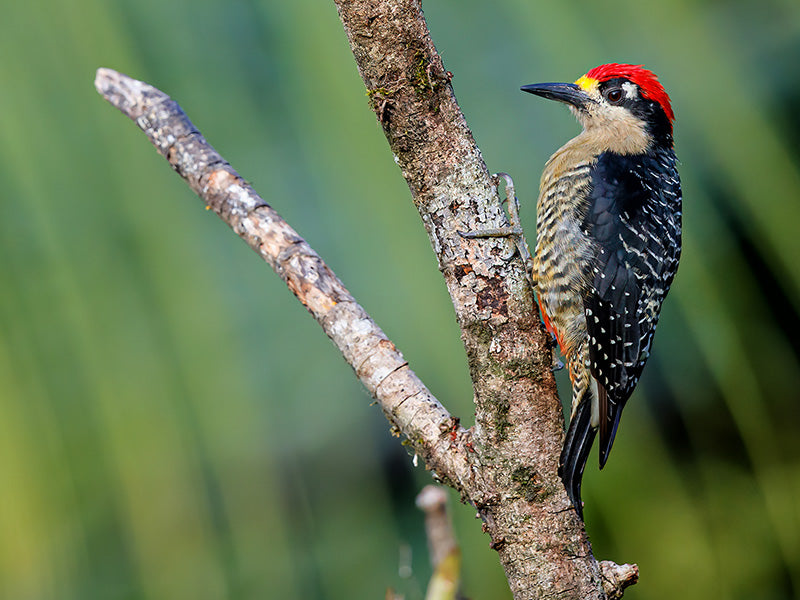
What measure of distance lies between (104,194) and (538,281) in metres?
1.55

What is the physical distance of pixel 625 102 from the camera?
2486 millimetres

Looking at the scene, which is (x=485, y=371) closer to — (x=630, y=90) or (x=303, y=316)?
(x=303, y=316)

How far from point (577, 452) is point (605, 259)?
75 cm

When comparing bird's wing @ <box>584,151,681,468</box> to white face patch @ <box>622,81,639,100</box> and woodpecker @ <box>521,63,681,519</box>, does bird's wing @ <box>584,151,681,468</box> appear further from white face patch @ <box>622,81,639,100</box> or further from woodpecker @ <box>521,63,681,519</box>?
white face patch @ <box>622,81,639,100</box>

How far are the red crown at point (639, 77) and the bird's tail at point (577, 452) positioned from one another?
1.12 m

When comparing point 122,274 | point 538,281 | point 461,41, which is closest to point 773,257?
point 538,281

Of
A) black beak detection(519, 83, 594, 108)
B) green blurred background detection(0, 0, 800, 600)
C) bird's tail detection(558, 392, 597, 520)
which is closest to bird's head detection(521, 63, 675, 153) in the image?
black beak detection(519, 83, 594, 108)

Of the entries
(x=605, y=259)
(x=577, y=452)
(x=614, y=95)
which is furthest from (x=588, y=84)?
(x=577, y=452)

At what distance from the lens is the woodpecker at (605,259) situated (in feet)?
6.91

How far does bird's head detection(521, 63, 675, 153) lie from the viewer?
244 cm

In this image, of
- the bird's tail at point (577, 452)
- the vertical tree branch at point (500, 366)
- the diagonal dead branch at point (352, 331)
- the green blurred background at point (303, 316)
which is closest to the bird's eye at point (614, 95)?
the green blurred background at point (303, 316)

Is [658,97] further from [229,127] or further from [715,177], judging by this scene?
[229,127]

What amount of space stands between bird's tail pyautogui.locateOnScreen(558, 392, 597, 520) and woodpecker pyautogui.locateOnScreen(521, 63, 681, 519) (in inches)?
→ 0.6

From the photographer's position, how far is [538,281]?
2252 mm
